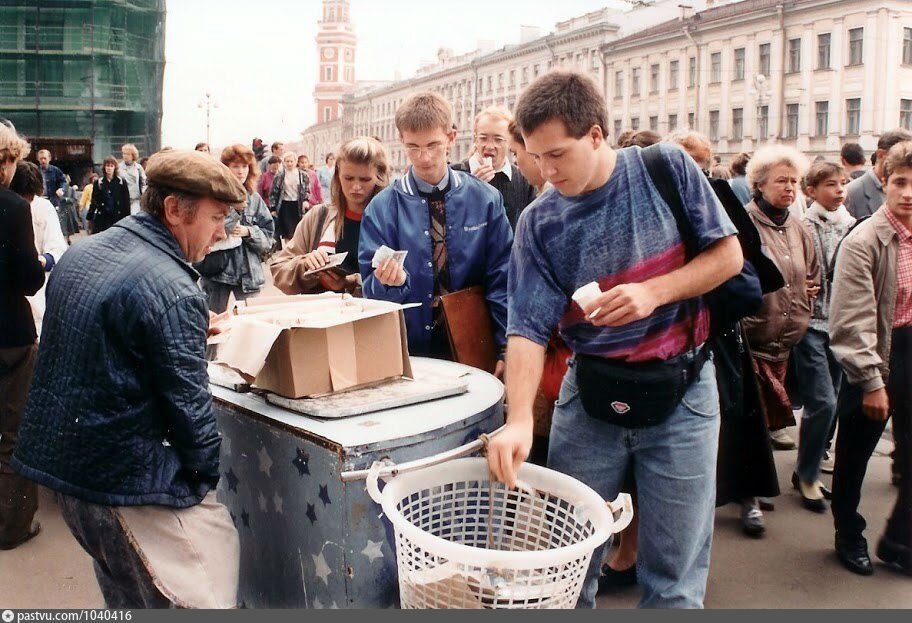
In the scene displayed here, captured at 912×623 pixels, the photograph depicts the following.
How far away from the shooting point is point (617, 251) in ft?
6.95

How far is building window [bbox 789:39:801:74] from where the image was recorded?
1302 inches

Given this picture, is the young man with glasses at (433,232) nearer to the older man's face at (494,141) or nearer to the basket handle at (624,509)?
the older man's face at (494,141)

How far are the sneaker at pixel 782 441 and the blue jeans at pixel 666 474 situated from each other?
3465 mm

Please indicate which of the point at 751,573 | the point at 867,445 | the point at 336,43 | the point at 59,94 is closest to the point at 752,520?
the point at 751,573

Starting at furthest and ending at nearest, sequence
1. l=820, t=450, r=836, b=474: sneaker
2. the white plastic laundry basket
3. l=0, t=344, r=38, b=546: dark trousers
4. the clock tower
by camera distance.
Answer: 1. l=820, t=450, r=836, b=474: sneaker
2. l=0, t=344, r=38, b=546: dark trousers
3. the clock tower
4. the white plastic laundry basket

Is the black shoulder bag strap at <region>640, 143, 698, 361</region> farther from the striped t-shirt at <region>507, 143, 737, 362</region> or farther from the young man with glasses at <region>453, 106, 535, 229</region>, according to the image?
the young man with glasses at <region>453, 106, 535, 229</region>

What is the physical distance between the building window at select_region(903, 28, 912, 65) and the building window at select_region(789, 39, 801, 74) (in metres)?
3.94

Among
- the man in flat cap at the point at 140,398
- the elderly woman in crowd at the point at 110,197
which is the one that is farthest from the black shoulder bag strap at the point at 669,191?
the elderly woman in crowd at the point at 110,197

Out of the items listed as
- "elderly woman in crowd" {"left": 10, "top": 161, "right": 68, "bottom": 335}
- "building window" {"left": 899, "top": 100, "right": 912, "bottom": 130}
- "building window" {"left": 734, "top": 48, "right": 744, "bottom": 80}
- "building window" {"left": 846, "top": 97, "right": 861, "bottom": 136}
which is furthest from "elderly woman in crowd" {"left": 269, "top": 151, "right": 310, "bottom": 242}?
"building window" {"left": 734, "top": 48, "right": 744, "bottom": 80}

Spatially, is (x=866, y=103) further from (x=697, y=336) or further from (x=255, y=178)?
(x=697, y=336)

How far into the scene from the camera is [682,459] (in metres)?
2.20

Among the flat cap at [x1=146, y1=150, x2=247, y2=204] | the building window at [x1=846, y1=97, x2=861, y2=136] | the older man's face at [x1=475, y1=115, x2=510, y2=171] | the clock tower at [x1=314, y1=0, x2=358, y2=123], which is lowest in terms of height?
the flat cap at [x1=146, y1=150, x2=247, y2=204]

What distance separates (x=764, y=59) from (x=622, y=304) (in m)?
36.3

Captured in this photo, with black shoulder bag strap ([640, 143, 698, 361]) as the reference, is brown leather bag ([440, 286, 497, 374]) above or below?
below
